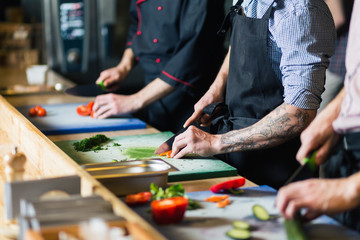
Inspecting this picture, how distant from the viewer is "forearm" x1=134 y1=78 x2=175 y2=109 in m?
2.95

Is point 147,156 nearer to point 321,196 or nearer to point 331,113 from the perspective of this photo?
point 331,113

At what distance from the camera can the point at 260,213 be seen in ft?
5.13

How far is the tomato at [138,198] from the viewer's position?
65.6 inches

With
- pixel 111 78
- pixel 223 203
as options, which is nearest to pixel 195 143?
pixel 223 203

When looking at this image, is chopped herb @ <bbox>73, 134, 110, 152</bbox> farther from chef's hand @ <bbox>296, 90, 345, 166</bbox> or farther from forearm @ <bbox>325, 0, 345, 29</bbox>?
forearm @ <bbox>325, 0, 345, 29</bbox>

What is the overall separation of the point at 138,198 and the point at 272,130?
0.67 meters

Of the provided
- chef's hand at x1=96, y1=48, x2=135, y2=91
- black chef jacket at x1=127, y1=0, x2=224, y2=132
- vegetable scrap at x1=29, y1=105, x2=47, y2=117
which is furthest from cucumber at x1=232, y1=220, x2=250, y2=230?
chef's hand at x1=96, y1=48, x2=135, y2=91

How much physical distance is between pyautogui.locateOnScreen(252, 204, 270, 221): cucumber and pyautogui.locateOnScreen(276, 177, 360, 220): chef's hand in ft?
0.51

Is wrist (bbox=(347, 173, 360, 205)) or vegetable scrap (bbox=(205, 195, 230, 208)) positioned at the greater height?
wrist (bbox=(347, 173, 360, 205))

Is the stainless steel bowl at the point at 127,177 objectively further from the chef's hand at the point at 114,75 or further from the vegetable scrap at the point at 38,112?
the chef's hand at the point at 114,75

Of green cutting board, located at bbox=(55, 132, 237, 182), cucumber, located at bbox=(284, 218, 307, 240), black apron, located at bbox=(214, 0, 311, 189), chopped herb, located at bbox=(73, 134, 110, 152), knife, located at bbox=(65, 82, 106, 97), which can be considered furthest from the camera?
knife, located at bbox=(65, 82, 106, 97)

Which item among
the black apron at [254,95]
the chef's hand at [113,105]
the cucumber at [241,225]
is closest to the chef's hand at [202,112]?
the black apron at [254,95]

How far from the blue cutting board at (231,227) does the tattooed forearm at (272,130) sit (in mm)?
410

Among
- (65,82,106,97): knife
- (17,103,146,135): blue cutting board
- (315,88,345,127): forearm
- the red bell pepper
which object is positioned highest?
(315,88,345,127): forearm
